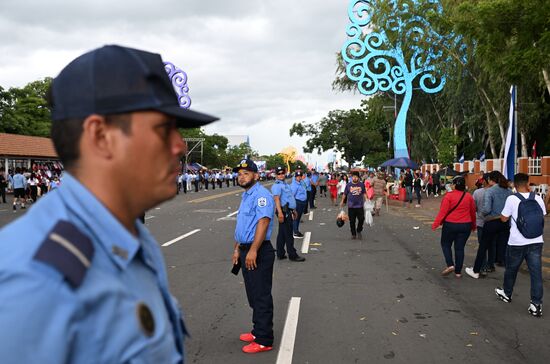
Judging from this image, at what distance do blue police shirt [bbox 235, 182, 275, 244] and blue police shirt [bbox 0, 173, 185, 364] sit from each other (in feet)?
11.6

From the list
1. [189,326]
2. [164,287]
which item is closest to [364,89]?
[189,326]

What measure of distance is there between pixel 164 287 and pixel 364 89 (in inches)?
1382

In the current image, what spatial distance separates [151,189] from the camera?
120 centimetres

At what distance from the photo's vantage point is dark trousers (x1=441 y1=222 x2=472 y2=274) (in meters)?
7.76

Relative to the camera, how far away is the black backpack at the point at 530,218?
5934mm

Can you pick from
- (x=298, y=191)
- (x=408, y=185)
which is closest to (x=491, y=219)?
(x=298, y=191)

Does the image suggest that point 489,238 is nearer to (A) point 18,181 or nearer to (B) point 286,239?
(B) point 286,239

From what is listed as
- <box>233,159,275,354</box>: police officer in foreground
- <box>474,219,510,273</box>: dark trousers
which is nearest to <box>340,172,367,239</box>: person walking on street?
<box>474,219,510,273</box>: dark trousers

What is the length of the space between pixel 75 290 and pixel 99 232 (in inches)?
6.6

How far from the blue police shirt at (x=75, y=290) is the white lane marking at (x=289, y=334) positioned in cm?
342

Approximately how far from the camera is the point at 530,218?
5.95 metres

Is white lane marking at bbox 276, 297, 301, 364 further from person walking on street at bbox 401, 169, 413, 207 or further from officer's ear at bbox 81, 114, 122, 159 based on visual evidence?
person walking on street at bbox 401, 169, 413, 207

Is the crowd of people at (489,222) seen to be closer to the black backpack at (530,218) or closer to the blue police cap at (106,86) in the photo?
the black backpack at (530,218)

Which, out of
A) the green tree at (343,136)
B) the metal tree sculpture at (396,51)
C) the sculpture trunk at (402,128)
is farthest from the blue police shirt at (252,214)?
the green tree at (343,136)
